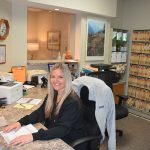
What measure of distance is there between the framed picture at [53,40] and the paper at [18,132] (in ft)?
14.9

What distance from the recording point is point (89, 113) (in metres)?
1.99

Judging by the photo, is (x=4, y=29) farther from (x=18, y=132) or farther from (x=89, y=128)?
(x=89, y=128)

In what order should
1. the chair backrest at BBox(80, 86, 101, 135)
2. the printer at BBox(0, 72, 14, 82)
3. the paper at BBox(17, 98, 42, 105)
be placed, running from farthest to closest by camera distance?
the printer at BBox(0, 72, 14, 82) < the paper at BBox(17, 98, 42, 105) < the chair backrest at BBox(80, 86, 101, 135)

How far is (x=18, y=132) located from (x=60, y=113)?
37 cm

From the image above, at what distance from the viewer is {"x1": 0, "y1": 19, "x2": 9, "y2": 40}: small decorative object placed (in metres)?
3.11

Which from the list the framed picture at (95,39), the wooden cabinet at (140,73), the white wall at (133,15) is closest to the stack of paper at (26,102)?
the framed picture at (95,39)

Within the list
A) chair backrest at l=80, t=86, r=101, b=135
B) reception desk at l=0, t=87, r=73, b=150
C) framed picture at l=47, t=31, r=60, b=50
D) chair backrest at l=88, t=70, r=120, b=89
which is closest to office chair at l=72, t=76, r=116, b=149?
chair backrest at l=80, t=86, r=101, b=135

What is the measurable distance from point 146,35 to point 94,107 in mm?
3141

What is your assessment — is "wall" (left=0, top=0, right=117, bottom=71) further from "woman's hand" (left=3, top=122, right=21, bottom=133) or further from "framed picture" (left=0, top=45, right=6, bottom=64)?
"woman's hand" (left=3, top=122, right=21, bottom=133)

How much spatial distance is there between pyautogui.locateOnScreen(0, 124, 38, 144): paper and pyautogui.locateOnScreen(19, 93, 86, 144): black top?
71 millimetres

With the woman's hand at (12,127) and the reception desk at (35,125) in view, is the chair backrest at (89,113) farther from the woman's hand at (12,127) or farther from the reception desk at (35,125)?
the woman's hand at (12,127)

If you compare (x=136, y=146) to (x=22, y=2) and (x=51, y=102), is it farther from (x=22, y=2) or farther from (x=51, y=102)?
(x=22, y=2)

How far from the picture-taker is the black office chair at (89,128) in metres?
1.75

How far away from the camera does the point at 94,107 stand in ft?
6.42
